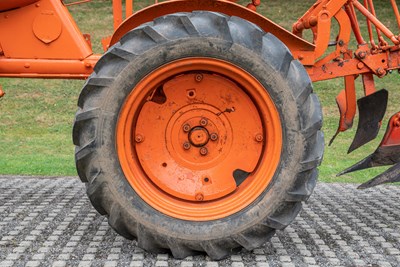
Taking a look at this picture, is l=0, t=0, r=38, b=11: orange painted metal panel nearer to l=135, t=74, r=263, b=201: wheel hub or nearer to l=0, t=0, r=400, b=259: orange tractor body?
l=0, t=0, r=400, b=259: orange tractor body

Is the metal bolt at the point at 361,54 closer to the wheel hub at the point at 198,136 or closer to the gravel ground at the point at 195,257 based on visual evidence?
the wheel hub at the point at 198,136

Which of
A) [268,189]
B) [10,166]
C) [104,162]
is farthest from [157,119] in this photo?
[10,166]

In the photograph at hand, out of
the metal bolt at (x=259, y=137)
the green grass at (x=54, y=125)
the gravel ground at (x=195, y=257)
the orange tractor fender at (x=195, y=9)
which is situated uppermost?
the orange tractor fender at (x=195, y=9)

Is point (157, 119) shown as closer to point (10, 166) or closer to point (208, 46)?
point (208, 46)

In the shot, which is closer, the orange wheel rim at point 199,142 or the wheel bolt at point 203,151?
the orange wheel rim at point 199,142

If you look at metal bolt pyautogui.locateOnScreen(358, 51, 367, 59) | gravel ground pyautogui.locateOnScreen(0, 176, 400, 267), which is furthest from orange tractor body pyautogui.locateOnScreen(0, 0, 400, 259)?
metal bolt pyautogui.locateOnScreen(358, 51, 367, 59)

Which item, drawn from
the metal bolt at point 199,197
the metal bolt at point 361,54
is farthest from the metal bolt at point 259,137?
the metal bolt at point 361,54

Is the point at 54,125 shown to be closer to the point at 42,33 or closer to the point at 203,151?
the point at 42,33

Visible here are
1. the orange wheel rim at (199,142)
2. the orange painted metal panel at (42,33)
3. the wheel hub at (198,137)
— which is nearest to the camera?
the orange wheel rim at (199,142)

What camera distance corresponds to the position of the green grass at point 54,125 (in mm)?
7910

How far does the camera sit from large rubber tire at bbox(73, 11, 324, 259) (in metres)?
3.94

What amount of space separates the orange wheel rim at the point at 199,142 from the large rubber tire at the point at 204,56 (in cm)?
10

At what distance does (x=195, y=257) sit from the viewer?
13.4 ft

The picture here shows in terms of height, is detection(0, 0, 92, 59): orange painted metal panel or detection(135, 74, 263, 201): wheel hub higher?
detection(0, 0, 92, 59): orange painted metal panel
